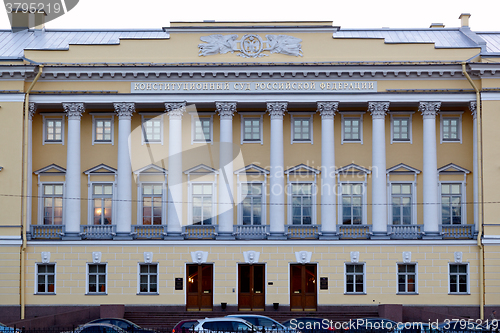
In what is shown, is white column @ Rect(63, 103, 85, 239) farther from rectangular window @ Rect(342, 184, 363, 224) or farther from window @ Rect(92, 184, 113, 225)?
rectangular window @ Rect(342, 184, 363, 224)

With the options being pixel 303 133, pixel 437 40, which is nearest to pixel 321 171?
pixel 303 133

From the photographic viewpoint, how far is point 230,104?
33.7 m

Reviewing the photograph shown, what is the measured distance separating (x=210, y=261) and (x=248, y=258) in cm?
184

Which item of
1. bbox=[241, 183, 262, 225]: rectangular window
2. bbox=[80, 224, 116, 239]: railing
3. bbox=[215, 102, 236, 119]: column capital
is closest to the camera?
bbox=[80, 224, 116, 239]: railing

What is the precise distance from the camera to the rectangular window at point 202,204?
113 ft

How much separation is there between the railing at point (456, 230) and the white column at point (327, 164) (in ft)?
17.3

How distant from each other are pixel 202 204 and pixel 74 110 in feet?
25.7

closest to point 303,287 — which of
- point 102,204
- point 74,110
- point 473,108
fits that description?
point 102,204

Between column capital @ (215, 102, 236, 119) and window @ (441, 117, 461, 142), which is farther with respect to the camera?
window @ (441, 117, 461, 142)

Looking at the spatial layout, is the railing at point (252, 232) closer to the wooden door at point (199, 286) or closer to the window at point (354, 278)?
the wooden door at point (199, 286)

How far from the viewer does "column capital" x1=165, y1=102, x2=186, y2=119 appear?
33.7 meters

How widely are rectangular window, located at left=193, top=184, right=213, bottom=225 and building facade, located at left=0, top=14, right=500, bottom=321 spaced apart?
7 centimetres

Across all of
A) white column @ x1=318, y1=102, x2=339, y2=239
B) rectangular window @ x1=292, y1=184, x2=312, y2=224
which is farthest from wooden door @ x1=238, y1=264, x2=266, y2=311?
white column @ x1=318, y1=102, x2=339, y2=239

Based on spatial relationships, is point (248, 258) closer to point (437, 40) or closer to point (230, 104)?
point (230, 104)
